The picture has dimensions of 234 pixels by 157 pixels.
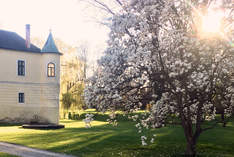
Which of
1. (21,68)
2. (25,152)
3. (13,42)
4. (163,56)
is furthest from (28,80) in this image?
(163,56)

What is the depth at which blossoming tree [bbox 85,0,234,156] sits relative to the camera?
1069cm

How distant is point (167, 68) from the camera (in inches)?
435

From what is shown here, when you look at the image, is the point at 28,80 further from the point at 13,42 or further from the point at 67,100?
the point at 67,100

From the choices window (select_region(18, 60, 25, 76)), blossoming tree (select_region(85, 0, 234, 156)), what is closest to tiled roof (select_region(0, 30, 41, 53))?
window (select_region(18, 60, 25, 76))

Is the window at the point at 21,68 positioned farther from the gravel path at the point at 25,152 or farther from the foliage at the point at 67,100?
the gravel path at the point at 25,152

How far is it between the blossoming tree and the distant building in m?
23.3

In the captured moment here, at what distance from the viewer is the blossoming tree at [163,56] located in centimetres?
1069

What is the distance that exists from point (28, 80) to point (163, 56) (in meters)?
25.7

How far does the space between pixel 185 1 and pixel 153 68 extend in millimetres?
2452

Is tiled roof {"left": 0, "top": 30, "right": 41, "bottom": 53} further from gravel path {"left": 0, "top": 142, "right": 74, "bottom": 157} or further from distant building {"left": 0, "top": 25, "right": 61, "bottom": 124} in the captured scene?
gravel path {"left": 0, "top": 142, "right": 74, "bottom": 157}

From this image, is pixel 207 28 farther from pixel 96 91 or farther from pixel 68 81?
pixel 68 81

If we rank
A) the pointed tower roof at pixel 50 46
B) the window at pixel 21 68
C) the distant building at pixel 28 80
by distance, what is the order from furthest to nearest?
the pointed tower roof at pixel 50 46, the window at pixel 21 68, the distant building at pixel 28 80

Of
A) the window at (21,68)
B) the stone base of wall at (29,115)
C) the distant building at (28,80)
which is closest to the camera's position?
the stone base of wall at (29,115)

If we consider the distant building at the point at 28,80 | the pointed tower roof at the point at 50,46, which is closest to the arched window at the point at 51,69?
the distant building at the point at 28,80
